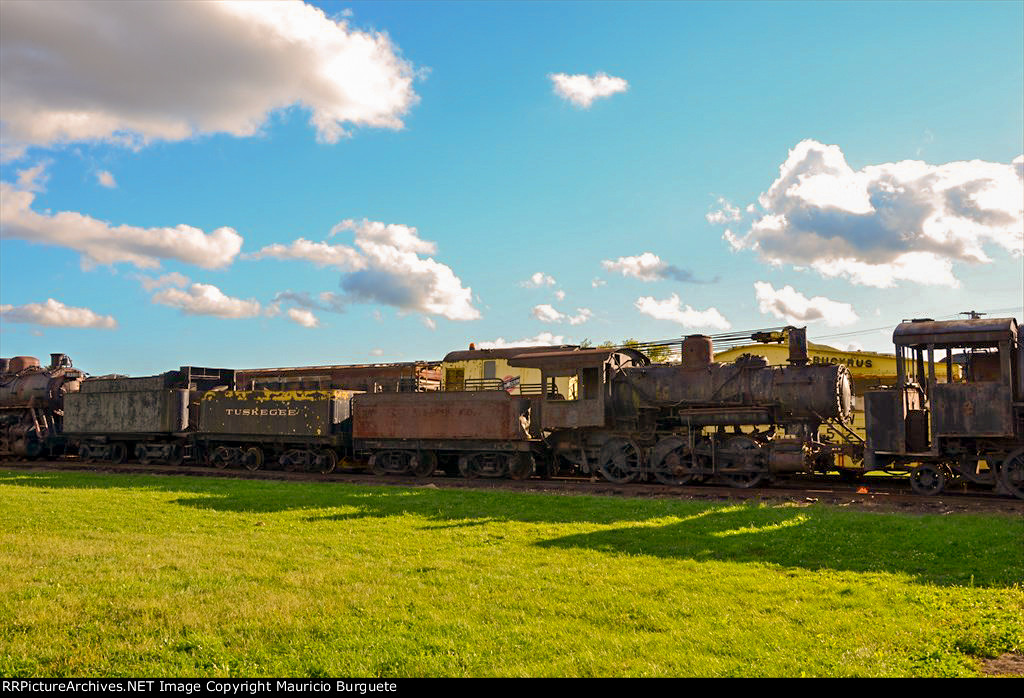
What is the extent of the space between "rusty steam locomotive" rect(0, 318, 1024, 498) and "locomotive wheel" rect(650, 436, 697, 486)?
0.12ft

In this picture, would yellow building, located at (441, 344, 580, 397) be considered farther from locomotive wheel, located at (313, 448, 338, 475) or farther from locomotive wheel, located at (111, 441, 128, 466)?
locomotive wheel, located at (111, 441, 128, 466)

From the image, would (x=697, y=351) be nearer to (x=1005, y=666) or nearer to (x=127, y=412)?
(x=1005, y=666)

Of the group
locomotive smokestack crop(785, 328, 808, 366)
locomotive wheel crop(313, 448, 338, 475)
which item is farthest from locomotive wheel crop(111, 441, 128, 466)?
locomotive smokestack crop(785, 328, 808, 366)

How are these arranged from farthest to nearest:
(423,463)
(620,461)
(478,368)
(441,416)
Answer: (478,368), (423,463), (441,416), (620,461)

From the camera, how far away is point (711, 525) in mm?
12453

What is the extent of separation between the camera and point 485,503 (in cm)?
1515

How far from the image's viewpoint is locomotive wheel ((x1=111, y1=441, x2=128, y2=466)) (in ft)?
94.7

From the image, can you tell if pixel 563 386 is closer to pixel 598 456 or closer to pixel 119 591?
pixel 598 456

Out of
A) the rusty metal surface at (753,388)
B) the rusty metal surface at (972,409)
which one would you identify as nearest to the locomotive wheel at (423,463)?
the rusty metal surface at (753,388)

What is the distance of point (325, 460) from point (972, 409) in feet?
59.5

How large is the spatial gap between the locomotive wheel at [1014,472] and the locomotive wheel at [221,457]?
2242 centimetres

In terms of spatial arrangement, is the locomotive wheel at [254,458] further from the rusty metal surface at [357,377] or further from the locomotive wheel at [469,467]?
the locomotive wheel at [469,467]

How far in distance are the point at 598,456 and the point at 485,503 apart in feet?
19.0

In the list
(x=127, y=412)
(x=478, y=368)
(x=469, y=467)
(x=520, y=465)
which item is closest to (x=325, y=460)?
(x=469, y=467)
